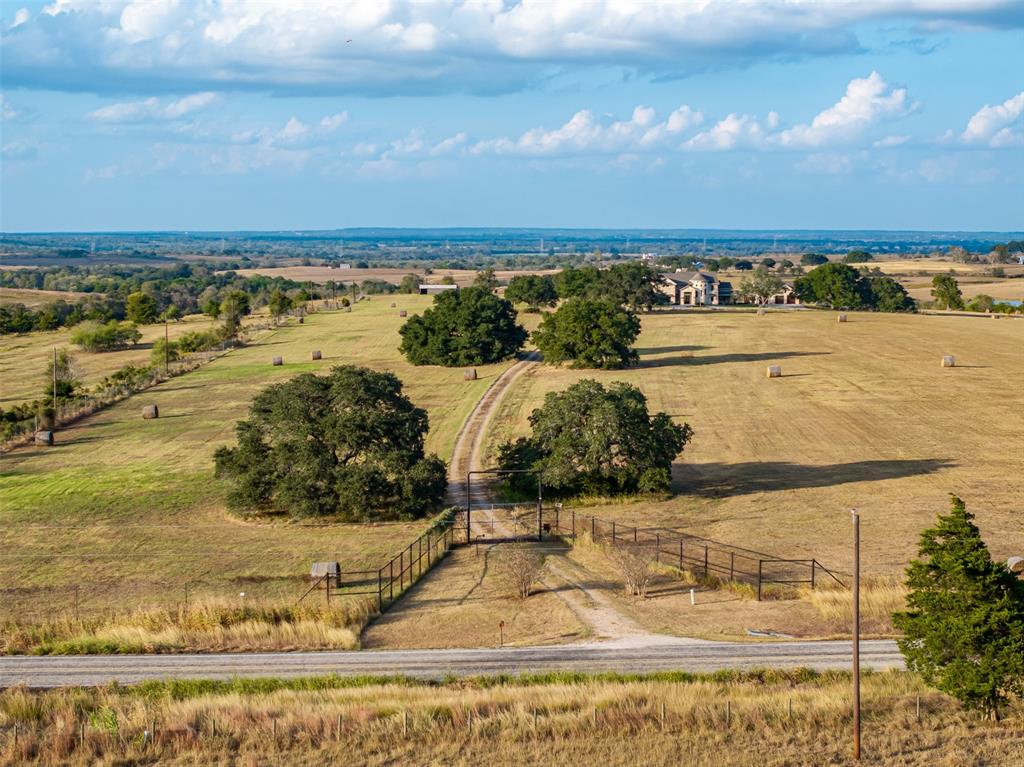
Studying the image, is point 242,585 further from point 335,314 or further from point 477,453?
point 335,314

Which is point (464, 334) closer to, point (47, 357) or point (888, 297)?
point (47, 357)

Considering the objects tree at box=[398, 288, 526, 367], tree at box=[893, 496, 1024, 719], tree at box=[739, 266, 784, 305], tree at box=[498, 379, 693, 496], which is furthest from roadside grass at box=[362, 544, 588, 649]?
tree at box=[739, 266, 784, 305]

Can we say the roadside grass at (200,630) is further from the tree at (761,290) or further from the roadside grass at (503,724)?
the tree at (761,290)

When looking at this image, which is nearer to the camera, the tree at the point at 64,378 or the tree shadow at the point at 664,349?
the tree at the point at 64,378

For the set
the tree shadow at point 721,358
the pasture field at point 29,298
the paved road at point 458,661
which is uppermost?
the pasture field at point 29,298

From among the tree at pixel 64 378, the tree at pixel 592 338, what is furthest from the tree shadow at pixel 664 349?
the tree at pixel 64 378

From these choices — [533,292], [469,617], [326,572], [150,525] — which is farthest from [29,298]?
[469,617]

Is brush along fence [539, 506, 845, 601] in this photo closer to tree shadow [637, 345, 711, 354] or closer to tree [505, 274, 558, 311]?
tree shadow [637, 345, 711, 354]
